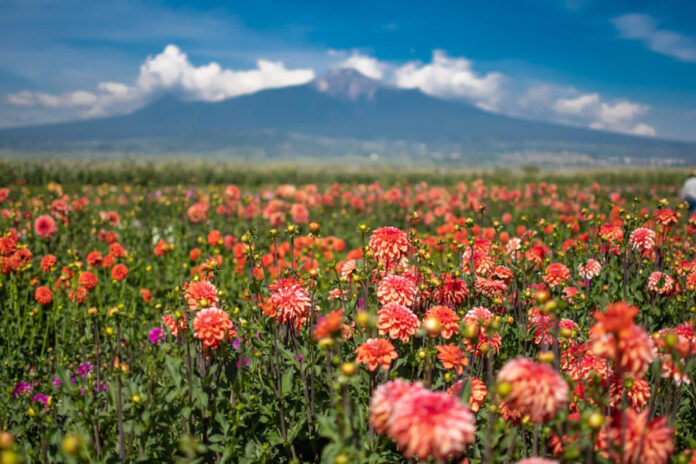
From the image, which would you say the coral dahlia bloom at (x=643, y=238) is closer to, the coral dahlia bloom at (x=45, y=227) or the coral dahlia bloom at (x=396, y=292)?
the coral dahlia bloom at (x=396, y=292)

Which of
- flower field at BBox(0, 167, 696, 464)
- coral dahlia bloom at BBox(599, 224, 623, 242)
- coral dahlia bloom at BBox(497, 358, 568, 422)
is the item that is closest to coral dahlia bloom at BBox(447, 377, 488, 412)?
flower field at BBox(0, 167, 696, 464)

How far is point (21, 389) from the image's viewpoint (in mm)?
2916

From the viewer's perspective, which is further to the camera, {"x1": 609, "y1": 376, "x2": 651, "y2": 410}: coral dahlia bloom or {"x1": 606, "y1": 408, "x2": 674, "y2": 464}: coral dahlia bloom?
{"x1": 609, "y1": 376, "x2": 651, "y2": 410}: coral dahlia bloom

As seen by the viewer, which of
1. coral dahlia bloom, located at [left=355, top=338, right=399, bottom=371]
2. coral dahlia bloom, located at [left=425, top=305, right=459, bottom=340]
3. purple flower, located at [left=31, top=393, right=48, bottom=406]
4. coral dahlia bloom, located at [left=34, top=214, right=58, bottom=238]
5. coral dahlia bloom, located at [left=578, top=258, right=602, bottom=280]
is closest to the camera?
coral dahlia bloom, located at [left=355, top=338, right=399, bottom=371]

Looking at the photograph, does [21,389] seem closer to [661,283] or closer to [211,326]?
[211,326]

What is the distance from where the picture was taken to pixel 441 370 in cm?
213

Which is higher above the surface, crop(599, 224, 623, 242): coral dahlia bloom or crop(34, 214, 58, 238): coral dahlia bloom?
crop(599, 224, 623, 242): coral dahlia bloom

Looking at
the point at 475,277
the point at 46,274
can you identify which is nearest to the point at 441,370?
the point at 475,277

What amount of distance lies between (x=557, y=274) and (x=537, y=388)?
183 centimetres

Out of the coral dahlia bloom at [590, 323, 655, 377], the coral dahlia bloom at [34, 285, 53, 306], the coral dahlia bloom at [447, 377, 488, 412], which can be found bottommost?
the coral dahlia bloom at [34, 285, 53, 306]

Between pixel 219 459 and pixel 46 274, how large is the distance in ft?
13.6

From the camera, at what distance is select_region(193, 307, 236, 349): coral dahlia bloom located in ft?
5.49

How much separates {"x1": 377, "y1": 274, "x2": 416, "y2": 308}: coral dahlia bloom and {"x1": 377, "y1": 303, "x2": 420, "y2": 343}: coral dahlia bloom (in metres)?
0.13

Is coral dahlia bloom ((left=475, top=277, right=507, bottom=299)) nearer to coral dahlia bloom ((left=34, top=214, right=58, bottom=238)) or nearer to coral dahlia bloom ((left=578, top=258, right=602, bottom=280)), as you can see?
coral dahlia bloom ((left=578, top=258, right=602, bottom=280))
